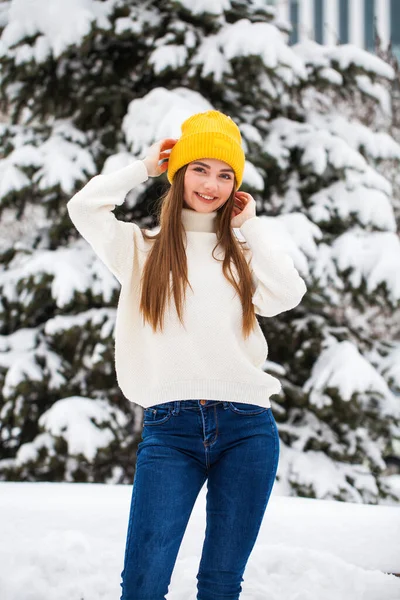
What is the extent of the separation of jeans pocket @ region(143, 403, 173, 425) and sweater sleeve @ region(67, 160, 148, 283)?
41 cm

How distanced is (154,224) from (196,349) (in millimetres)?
3327

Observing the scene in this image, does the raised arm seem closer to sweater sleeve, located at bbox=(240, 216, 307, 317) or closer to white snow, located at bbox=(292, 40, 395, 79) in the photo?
sweater sleeve, located at bbox=(240, 216, 307, 317)

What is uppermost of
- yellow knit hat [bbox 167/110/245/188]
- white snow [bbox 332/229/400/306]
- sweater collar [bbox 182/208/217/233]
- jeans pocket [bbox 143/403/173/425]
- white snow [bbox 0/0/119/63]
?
white snow [bbox 0/0/119/63]

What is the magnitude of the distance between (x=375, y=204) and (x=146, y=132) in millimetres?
1892

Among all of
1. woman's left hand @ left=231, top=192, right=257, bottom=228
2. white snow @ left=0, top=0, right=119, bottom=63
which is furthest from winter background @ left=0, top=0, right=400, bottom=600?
woman's left hand @ left=231, top=192, right=257, bottom=228

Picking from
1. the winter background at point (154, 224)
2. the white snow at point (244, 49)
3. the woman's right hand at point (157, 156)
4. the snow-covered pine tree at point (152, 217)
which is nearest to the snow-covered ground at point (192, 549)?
the winter background at point (154, 224)

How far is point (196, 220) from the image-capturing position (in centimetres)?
195

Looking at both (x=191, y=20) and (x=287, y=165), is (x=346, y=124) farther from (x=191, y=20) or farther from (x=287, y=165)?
(x=191, y=20)

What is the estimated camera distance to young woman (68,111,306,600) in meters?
1.66

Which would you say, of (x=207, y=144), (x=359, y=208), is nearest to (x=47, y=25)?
(x=359, y=208)

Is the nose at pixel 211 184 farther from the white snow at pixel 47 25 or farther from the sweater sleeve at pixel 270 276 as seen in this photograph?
the white snow at pixel 47 25

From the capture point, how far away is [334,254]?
459 cm

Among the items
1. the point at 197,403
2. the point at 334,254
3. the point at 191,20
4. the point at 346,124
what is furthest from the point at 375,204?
the point at 197,403

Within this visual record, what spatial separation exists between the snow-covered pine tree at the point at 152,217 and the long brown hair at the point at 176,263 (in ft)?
7.21
